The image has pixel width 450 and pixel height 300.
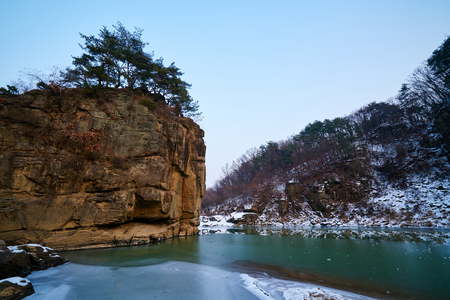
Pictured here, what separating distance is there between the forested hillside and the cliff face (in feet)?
99.3

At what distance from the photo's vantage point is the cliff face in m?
11.9

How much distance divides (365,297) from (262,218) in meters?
39.5

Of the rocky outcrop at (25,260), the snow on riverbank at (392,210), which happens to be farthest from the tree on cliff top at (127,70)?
the snow on riverbank at (392,210)

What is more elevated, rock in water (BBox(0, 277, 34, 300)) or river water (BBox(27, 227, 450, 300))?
rock in water (BBox(0, 277, 34, 300))

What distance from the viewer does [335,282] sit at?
Result: 645 centimetres

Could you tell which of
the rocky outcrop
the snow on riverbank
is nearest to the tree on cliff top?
the rocky outcrop

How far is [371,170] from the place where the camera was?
4206 cm

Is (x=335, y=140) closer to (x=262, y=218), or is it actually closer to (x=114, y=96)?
(x=262, y=218)

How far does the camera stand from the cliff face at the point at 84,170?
1191cm

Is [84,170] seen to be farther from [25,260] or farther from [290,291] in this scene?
[290,291]

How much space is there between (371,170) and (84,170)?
4845cm

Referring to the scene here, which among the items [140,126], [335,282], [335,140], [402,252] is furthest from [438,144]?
[140,126]

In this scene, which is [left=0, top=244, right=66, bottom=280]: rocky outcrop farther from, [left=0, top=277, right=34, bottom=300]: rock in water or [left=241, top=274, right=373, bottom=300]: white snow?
[left=241, top=274, right=373, bottom=300]: white snow

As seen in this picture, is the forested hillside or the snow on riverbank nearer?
the snow on riverbank
